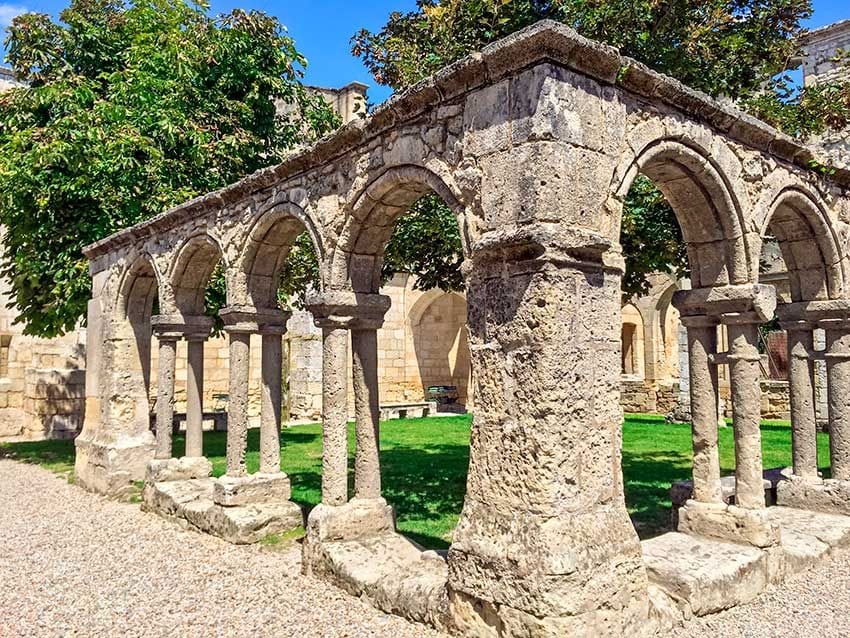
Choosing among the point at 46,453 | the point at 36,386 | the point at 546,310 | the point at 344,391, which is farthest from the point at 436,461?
the point at 36,386

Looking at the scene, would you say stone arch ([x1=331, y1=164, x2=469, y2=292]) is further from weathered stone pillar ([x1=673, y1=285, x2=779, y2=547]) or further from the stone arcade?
weathered stone pillar ([x1=673, y1=285, x2=779, y2=547])

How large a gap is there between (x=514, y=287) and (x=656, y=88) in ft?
5.13

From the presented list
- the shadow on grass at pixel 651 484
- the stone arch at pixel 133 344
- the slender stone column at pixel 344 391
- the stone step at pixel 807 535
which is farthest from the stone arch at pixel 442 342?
the stone step at pixel 807 535

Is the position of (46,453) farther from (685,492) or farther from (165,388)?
(685,492)

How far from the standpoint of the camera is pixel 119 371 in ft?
26.5

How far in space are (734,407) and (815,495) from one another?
1.66 m

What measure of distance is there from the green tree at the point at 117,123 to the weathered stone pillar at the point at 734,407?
7077 mm

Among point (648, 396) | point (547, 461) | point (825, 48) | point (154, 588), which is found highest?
point (825, 48)

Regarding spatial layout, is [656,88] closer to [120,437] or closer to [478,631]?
[478,631]

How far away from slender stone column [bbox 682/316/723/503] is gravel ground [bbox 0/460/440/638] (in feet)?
7.68

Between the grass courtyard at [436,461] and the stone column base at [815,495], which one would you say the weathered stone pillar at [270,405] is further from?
the stone column base at [815,495]

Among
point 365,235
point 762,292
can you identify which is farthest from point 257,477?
point 762,292

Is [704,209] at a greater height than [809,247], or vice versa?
[704,209]

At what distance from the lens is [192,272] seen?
7348 millimetres
